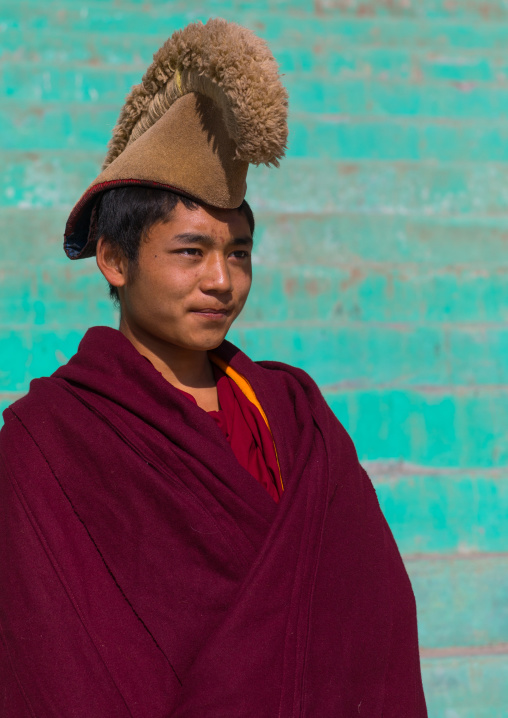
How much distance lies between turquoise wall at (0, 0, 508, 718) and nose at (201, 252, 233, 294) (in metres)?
1.21

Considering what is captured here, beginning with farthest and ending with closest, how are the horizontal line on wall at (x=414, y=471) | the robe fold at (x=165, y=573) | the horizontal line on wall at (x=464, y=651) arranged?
the horizontal line on wall at (x=414, y=471)
the horizontal line on wall at (x=464, y=651)
the robe fold at (x=165, y=573)

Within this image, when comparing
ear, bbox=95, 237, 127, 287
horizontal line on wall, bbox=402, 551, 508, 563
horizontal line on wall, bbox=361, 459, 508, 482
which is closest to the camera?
ear, bbox=95, 237, 127, 287

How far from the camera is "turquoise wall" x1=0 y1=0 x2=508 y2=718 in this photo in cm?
246

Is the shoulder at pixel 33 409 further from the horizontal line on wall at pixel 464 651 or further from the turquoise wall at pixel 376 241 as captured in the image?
the horizontal line on wall at pixel 464 651

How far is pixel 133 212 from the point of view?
148 cm

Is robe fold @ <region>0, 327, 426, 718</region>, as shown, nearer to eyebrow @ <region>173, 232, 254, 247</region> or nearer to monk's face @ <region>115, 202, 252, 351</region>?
monk's face @ <region>115, 202, 252, 351</region>

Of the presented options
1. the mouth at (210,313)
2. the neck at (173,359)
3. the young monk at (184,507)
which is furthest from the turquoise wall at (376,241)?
the mouth at (210,313)

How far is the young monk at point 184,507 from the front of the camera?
51.7 inches

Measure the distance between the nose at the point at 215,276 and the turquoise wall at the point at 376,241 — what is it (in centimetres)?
121

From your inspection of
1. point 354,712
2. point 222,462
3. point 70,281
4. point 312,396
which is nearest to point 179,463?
point 222,462

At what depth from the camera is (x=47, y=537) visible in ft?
4.38

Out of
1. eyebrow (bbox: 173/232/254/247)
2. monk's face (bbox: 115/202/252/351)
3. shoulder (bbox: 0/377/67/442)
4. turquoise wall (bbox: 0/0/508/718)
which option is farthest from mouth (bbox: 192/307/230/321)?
turquoise wall (bbox: 0/0/508/718)

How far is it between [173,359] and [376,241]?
1.56 meters

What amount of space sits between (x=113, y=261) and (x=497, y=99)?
242 cm
